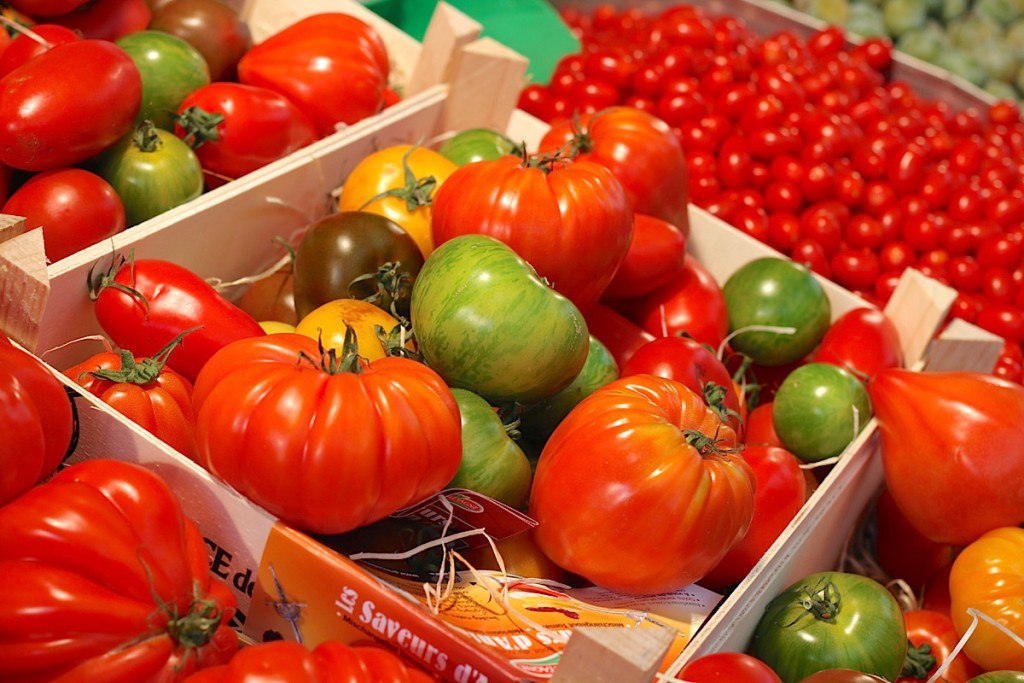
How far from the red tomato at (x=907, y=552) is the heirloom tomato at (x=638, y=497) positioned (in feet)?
2.53

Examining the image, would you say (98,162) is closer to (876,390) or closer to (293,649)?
(293,649)

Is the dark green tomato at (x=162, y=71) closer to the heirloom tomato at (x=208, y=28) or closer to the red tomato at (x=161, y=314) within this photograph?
the heirloom tomato at (x=208, y=28)

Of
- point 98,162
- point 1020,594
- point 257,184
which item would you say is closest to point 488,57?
point 257,184

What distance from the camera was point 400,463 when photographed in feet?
3.78

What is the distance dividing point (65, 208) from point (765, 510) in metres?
1.20

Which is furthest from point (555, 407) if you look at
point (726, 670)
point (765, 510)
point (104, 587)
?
point (104, 587)

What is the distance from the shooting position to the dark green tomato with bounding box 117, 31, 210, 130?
6.13 ft

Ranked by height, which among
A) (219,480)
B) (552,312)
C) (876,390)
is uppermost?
(552,312)

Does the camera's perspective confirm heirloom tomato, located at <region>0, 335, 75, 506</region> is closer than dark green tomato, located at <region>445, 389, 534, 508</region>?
Yes

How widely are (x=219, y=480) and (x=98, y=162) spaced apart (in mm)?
782

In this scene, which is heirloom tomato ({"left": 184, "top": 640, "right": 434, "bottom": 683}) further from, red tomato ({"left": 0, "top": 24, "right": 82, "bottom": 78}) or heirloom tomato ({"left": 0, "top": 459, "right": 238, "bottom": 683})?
red tomato ({"left": 0, "top": 24, "right": 82, "bottom": 78})

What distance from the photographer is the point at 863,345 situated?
2000mm

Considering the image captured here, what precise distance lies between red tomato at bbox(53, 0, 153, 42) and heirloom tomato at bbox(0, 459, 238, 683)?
48.2 inches

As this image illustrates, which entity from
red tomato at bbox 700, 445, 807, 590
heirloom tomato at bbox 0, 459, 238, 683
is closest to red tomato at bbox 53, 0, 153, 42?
heirloom tomato at bbox 0, 459, 238, 683
